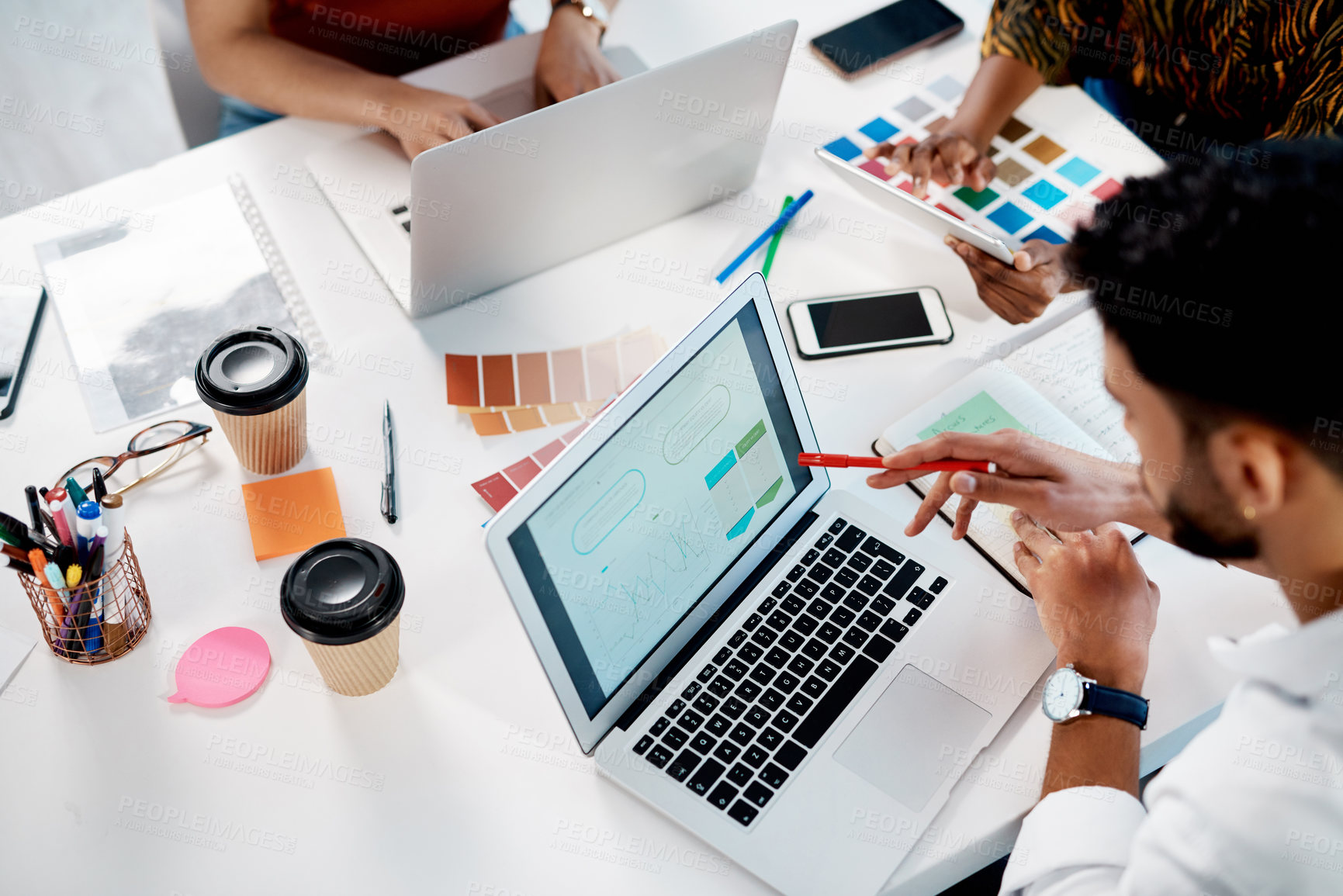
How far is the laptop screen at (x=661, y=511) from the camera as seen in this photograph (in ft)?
2.44

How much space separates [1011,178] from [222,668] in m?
1.12

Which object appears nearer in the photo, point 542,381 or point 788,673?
point 788,673

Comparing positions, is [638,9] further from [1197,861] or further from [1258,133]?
[1197,861]

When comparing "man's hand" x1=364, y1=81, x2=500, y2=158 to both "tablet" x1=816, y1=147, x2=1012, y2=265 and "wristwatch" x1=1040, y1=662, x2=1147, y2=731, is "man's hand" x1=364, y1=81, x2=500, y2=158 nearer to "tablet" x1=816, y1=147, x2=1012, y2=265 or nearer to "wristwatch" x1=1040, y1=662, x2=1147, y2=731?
"tablet" x1=816, y1=147, x2=1012, y2=265

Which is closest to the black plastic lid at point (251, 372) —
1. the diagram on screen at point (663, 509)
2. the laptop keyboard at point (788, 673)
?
the diagram on screen at point (663, 509)

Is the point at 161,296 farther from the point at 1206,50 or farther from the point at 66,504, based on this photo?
the point at 1206,50

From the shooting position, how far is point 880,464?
0.94 meters

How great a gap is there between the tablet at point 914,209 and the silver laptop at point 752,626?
0.34 m

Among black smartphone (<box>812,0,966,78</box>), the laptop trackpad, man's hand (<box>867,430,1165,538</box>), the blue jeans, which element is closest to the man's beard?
man's hand (<box>867,430,1165,538</box>)

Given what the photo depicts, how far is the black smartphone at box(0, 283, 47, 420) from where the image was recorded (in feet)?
3.42

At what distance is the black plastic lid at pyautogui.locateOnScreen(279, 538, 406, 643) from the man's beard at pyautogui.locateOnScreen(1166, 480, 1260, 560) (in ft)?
2.13

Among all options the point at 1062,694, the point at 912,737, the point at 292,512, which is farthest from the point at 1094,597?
the point at 292,512

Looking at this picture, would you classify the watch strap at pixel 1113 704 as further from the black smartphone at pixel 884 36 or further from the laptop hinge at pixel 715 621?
the black smartphone at pixel 884 36

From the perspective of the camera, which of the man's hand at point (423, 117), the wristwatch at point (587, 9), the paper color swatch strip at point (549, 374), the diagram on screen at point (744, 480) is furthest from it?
the wristwatch at point (587, 9)
